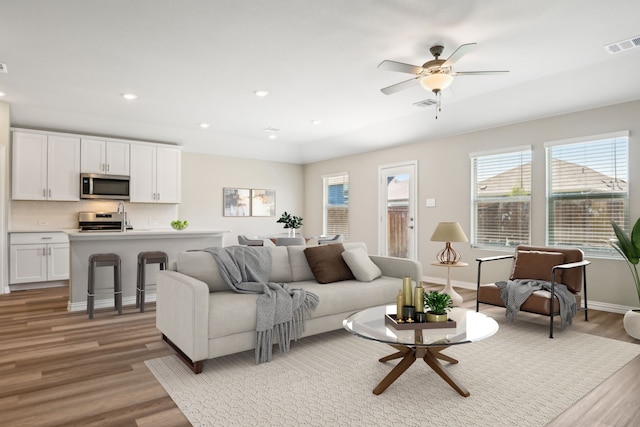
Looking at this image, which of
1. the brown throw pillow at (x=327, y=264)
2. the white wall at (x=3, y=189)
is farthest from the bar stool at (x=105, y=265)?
the white wall at (x=3, y=189)

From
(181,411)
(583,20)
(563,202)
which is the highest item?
(583,20)

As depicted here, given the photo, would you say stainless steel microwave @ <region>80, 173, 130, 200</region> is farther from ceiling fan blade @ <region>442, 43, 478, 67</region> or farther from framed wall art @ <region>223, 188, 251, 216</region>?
ceiling fan blade @ <region>442, 43, 478, 67</region>

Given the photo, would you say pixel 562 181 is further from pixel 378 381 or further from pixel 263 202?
pixel 263 202

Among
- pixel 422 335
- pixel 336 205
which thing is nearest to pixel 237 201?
pixel 336 205

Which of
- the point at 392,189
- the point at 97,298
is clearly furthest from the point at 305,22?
the point at 392,189

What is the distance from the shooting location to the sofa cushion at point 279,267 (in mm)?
Result: 3932

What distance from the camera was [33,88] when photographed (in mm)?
5133

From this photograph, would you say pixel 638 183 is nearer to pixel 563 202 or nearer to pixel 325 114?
pixel 563 202

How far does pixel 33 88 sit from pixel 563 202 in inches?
281

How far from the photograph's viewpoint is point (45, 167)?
6453 mm

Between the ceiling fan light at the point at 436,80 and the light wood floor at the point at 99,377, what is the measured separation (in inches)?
110

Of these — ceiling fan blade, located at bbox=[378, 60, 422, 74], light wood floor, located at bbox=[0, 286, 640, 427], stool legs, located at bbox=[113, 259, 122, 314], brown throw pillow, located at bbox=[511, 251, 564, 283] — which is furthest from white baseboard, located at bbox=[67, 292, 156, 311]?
brown throw pillow, located at bbox=[511, 251, 564, 283]

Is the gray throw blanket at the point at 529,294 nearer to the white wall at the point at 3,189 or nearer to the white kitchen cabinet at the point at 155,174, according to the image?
the white kitchen cabinet at the point at 155,174

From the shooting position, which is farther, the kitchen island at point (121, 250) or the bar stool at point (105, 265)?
the kitchen island at point (121, 250)
